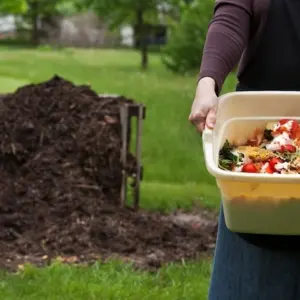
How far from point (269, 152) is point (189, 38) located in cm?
2085

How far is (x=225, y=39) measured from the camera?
283cm

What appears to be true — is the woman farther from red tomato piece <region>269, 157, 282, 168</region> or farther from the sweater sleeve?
red tomato piece <region>269, 157, 282, 168</region>

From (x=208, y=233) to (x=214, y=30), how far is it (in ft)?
13.1

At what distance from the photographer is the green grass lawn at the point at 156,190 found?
5.14 metres

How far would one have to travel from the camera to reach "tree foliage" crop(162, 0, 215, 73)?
71.5 feet

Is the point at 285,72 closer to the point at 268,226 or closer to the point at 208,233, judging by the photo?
the point at 268,226

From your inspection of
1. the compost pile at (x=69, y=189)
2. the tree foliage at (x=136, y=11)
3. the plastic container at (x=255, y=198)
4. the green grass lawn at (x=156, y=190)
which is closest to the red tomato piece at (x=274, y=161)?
the plastic container at (x=255, y=198)

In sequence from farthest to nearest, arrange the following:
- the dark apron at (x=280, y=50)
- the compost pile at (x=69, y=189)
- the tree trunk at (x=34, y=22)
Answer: the tree trunk at (x=34, y=22), the compost pile at (x=69, y=189), the dark apron at (x=280, y=50)

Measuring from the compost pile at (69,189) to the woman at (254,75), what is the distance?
281cm

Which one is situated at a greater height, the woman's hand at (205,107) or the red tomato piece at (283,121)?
the woman's hand at (205,107)

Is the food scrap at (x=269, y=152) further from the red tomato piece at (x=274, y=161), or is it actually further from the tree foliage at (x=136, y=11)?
the tree foliage at (x=136, y=11)

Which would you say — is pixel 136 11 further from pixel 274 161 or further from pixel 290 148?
pixel 274 161

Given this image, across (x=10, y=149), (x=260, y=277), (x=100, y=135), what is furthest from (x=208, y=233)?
(x=260, y=277)

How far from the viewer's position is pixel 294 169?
2.56 m
